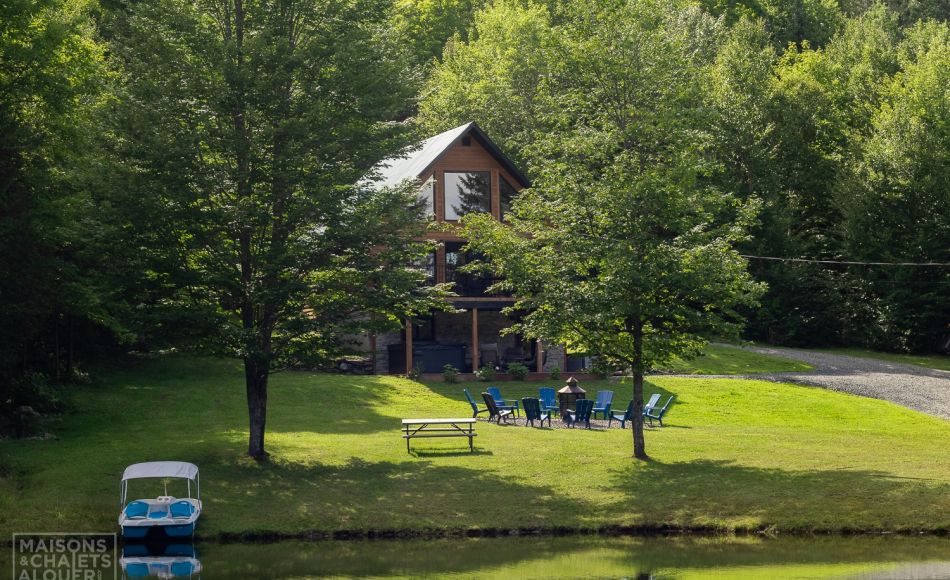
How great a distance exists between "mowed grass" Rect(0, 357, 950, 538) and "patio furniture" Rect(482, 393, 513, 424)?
0.64 m

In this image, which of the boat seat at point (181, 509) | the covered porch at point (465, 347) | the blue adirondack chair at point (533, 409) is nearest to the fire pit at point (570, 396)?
the blue adirondack chair at point (533, 409)

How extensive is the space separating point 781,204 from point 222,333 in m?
40.7

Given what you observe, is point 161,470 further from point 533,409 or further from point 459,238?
point 459,238

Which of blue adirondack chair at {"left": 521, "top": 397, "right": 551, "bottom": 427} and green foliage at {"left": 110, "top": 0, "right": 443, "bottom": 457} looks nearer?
green foliage at {"left": 110, "top": 0, "right": 443, "bottom": 457}

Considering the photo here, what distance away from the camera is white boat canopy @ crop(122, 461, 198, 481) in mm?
21109

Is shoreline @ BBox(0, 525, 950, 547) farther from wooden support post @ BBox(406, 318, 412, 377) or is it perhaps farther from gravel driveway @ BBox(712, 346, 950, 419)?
wooden support post @ BBox(406, 318, 412, 377)

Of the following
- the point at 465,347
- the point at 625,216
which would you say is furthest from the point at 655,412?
the point at 465,347

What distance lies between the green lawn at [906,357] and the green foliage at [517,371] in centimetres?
2039

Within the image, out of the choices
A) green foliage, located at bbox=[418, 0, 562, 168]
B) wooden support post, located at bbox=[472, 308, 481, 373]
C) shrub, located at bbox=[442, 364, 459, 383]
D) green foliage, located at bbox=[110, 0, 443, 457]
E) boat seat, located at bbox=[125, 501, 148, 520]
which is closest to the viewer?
boat seat, located at bbox=[125, 501, 148, 520]

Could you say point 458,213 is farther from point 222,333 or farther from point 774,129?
point 774,129

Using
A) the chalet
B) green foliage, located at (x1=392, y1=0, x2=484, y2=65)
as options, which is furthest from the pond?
green foliage, located at (x1=392, y1=0, x2=484, y2=65)

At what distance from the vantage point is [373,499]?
878 inches

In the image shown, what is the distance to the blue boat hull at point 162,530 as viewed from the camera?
20.1 meters

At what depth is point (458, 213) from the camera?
4262cm
